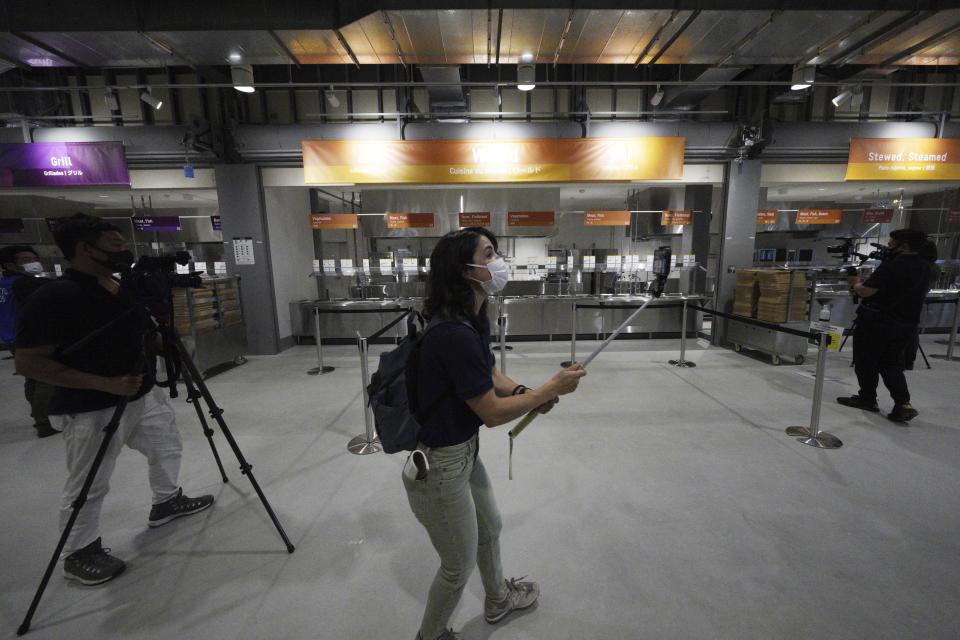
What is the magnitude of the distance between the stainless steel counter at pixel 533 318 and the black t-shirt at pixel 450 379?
5.99 meters

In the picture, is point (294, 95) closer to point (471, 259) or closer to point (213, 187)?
point (213, 187)

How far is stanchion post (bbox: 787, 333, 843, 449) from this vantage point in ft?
10.2

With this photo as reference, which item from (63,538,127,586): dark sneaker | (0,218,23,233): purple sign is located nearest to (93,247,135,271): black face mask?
(63,538,127,586): dark sneaker

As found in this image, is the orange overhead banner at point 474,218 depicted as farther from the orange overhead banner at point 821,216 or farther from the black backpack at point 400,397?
the black backpack at point 400,397

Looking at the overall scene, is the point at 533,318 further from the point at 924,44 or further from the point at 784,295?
the point at 924,44

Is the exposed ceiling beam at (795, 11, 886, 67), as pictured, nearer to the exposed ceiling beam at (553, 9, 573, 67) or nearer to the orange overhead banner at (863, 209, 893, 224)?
the exposed ceiling beam at (553, 9, 573, 67)

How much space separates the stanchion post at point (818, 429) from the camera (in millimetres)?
3104

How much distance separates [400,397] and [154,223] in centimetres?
863

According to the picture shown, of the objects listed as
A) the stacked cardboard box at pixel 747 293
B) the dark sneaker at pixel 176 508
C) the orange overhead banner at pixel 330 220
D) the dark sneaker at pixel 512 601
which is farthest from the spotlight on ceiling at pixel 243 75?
the stacked cardboard box at pixel 747 293

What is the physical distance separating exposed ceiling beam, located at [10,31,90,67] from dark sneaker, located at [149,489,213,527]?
4782 millimetres

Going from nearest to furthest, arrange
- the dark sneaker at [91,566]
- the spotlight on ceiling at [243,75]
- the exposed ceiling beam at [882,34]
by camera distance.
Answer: the dark sneaker at [91,566] < the exposed ceiling beam at [882,34] < the spotlight on ceiling at [243,75]

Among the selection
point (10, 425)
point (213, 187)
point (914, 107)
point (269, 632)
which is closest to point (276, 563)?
point (269, 632)

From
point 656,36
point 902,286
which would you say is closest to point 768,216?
point 902,286

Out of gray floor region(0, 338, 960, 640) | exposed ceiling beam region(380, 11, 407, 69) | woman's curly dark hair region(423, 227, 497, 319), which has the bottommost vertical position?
gray floor region(0, 338, 960, 640)
